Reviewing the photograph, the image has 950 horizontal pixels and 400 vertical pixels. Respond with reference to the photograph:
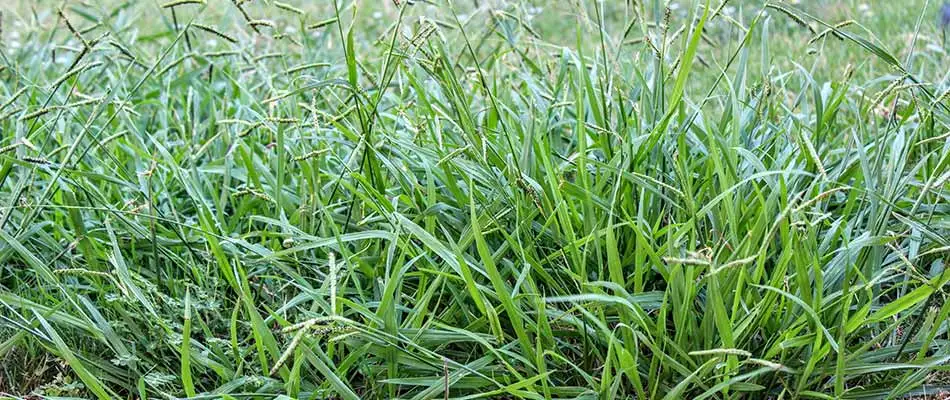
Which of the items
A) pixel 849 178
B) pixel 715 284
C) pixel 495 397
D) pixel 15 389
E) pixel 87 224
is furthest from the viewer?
pixel 87 224

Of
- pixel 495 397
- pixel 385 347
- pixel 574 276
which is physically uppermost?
pixel 574 276

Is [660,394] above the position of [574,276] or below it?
below

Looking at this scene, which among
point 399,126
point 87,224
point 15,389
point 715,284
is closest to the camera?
point 715,284

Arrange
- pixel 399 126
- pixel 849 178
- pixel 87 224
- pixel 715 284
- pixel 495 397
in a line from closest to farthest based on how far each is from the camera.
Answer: pixel 715 284
pixel 495 397
pixel 849 178
pixel 87 224
pixel 399 126

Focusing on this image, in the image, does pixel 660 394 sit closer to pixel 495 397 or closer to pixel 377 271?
pixel 495 397

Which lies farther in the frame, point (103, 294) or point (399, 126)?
point (399, 126)

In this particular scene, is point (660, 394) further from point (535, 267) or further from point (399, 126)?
point (399, 126)

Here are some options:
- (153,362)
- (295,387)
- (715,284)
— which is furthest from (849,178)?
(153,362)

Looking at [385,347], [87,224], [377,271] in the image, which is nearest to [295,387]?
[385,347]

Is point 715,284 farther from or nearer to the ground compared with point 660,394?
farther from the ground
